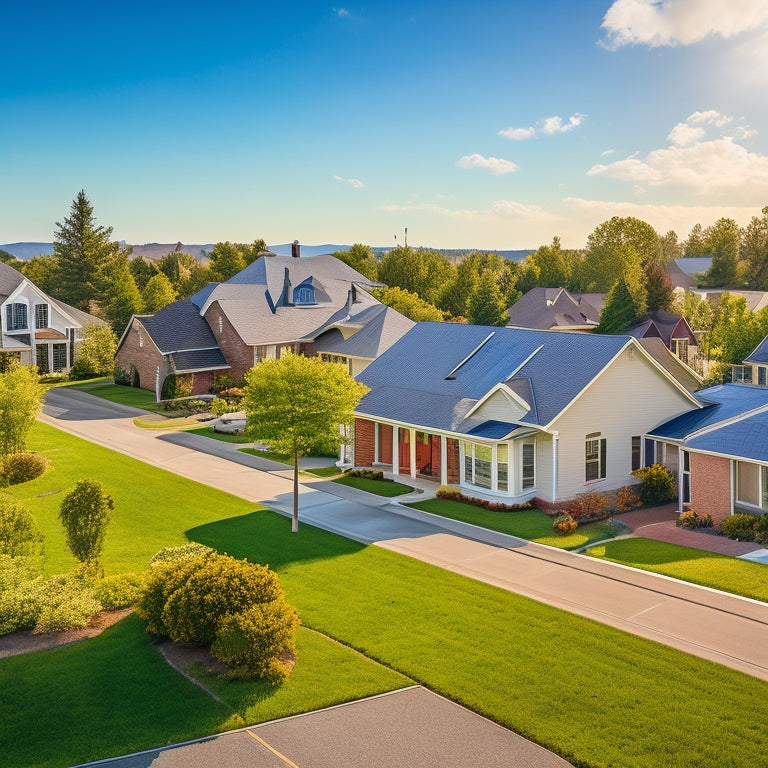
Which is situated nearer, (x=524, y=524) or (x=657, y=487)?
(x=524, y=524)

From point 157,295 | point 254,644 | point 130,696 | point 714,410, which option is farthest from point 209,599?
point 157,295

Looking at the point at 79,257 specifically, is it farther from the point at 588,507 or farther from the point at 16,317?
the point at 588,507

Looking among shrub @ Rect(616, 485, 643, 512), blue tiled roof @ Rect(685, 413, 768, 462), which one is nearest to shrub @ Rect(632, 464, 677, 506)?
shrub @ Rect(616, 485, 643, 512)

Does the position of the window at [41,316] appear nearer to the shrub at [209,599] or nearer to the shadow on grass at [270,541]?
the shadow on grass at [270,541]

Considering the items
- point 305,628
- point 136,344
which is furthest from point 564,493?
point 136,344

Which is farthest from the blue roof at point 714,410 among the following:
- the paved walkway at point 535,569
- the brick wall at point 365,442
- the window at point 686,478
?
the brick wall at point 365,442

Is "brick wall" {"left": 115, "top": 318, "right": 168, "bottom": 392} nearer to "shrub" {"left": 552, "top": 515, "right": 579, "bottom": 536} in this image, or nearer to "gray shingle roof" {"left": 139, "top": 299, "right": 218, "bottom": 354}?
"gray shingle roof" {"left": 139, "top": 299, "right": 218, "bottom": 354}
